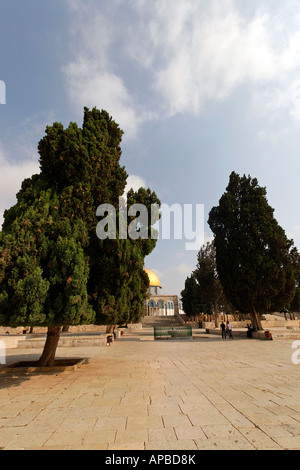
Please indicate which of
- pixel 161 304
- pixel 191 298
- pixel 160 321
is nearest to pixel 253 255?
pixel 191 298

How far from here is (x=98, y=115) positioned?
34.8 feet

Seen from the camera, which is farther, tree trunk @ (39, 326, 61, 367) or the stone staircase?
the stone staircase

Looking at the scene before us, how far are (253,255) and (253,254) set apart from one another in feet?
0.28

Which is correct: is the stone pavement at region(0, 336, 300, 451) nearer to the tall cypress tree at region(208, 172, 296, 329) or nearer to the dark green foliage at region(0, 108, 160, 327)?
the dark green foliage at region(0, 108, 160, 327)

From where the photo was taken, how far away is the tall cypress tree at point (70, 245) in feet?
20.3

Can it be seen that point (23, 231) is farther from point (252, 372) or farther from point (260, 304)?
point (260, 304)

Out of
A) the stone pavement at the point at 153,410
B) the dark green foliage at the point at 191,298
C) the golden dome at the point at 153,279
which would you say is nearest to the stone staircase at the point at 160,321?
the dark green foliage at the point at 191,298

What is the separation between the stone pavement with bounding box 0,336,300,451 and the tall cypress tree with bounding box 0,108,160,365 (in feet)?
5.34

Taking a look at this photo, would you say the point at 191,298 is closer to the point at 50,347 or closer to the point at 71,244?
the point at 50,347

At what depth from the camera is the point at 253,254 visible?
1859 cm

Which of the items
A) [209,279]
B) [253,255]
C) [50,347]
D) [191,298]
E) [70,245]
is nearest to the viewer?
[70,245]

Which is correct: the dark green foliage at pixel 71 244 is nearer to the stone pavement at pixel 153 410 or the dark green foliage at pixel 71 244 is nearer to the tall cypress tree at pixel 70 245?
the tall cypress tree at pixel 70 245

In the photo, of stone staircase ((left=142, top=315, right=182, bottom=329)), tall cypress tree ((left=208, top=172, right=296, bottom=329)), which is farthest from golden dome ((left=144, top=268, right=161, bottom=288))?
tall cypress tree ((left=208, top=172, right=296, bottom=329))

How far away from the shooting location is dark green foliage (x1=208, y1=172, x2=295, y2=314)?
18.0 meters
